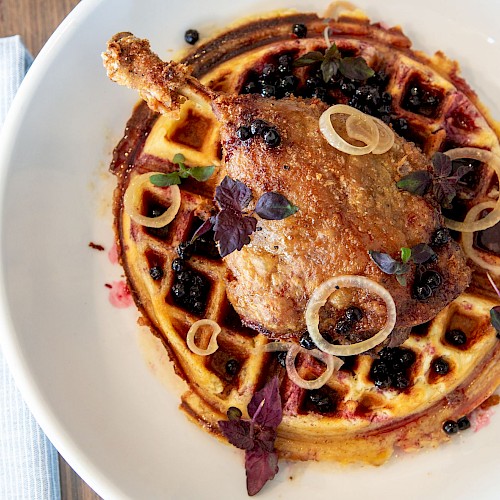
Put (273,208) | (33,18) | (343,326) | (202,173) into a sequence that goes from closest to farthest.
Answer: (273,208) < (343,326) < (202,173) < (33,18)

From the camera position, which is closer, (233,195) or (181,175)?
(233,195)

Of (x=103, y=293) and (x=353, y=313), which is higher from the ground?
(x=353, y=313)

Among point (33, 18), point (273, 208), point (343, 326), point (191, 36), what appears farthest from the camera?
point (33, 18)

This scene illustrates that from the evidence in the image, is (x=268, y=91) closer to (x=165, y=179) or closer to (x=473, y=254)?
(x=165, y=179)

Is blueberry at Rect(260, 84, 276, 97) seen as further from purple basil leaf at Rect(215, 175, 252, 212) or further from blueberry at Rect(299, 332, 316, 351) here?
blueberry at Rect(299, 332, 316, 351)

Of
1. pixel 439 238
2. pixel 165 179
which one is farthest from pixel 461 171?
pixel 165 179

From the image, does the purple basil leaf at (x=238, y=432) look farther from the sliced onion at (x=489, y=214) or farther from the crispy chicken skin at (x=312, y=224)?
the sliced onion at (x=489, y=214)
